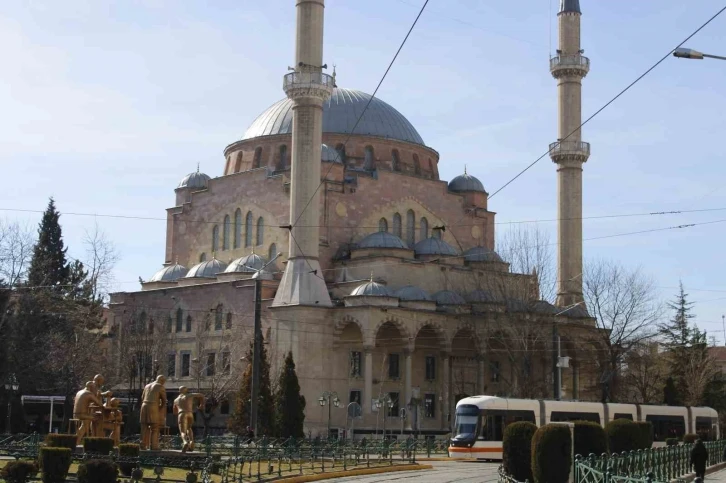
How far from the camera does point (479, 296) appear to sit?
50.0 meters

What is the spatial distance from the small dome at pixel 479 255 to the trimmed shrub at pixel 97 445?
3299 cm

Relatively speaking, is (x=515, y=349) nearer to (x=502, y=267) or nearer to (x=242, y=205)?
(x=502, y=267)

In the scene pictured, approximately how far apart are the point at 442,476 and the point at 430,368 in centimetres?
2731

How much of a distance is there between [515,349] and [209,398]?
42.8ft

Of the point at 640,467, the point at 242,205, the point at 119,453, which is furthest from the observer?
the point at 242,205

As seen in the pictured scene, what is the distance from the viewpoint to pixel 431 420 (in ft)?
168

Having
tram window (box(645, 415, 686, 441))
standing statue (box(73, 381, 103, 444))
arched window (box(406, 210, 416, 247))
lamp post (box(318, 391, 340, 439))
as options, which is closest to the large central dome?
arched window (box(406, 210, 416, 247))

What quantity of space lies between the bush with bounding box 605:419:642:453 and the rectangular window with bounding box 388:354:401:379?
25.7m

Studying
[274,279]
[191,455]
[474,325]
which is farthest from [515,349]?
[191,455]

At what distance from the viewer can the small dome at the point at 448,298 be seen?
166ft

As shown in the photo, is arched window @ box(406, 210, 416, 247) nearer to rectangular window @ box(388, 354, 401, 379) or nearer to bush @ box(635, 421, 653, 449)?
rectangular window @ box(388, 354, 401, 379)

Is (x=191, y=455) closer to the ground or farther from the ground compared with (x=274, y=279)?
closer to the ground

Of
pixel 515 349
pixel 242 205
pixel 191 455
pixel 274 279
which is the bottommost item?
pixel 191 455

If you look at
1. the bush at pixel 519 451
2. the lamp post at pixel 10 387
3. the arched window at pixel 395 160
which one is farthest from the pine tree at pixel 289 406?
the bush at pixel 519 451
